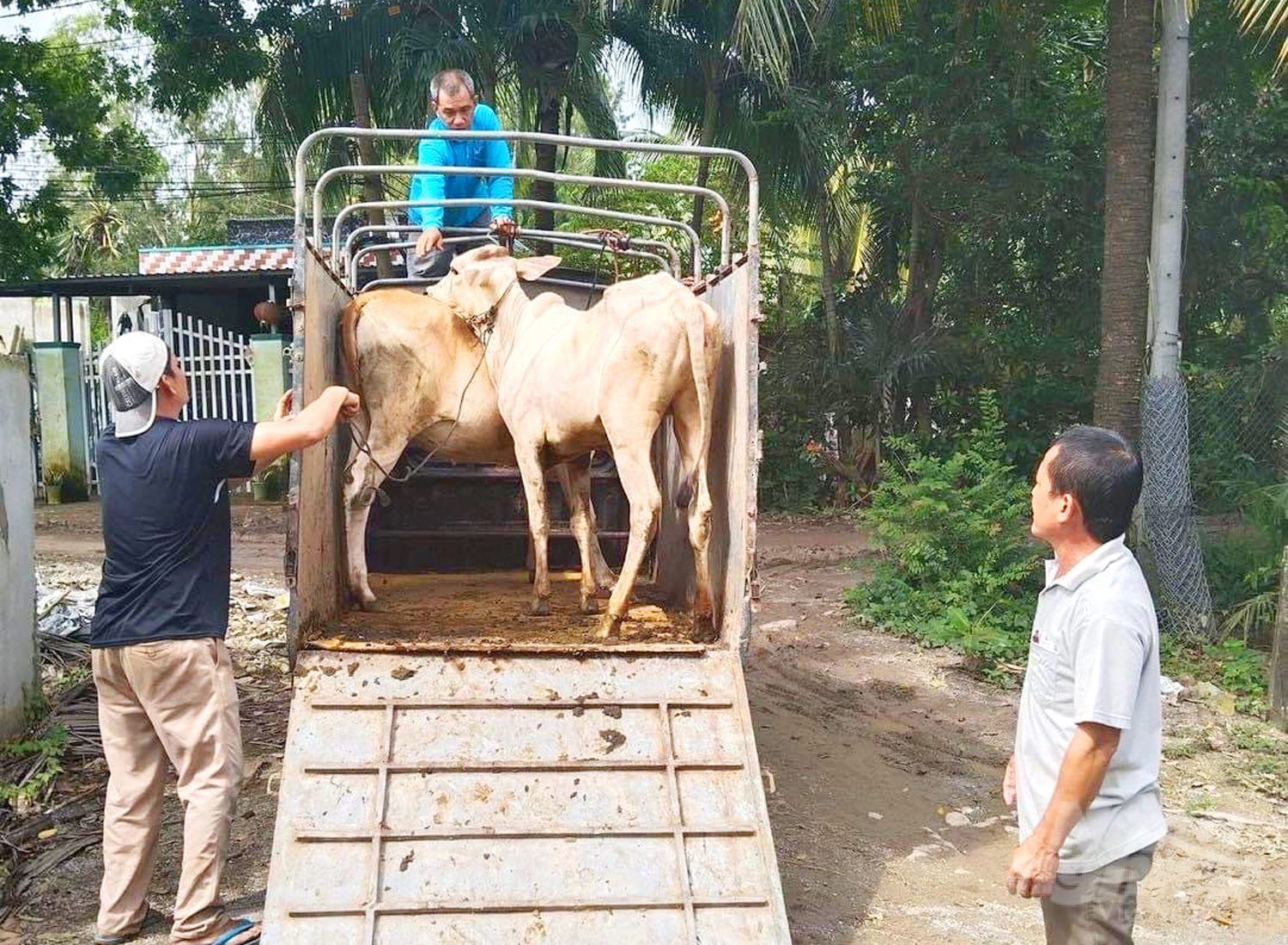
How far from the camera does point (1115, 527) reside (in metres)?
2.59

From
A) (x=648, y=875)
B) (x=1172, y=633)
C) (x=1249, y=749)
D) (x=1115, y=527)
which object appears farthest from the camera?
(x=1172, y=633)

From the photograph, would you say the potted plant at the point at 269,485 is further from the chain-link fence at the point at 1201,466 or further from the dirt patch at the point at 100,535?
the chain-link fence at the point at 1201,466

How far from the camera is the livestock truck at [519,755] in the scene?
11.3ft

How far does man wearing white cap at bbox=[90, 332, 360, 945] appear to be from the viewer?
375 centimetres

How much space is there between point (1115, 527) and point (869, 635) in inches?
251

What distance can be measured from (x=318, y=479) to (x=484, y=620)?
998mm

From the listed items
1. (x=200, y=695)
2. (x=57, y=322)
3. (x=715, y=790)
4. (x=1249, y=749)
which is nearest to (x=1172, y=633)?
(x=1249, y=749)

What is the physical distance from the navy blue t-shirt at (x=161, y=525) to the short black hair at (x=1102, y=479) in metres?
2.53

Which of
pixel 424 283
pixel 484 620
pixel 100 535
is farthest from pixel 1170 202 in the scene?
pixel 100 535

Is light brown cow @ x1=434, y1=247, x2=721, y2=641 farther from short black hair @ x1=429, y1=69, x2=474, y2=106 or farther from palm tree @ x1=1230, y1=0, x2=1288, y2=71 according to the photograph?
palm tree @ x1=1230, y1=0, x2=1288, y2=71

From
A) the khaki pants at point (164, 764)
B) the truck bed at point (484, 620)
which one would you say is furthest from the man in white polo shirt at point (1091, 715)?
the khaki pants at point (164, 764)

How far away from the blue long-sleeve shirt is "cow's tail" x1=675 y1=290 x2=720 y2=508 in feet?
6.58

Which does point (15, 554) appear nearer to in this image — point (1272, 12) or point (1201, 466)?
point (1272, 12)

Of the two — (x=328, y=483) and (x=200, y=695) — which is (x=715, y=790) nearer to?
(x=200, y=695)
